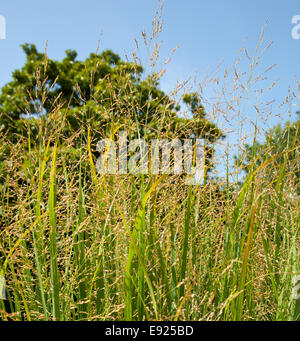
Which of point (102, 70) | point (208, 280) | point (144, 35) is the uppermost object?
point (102, 70)

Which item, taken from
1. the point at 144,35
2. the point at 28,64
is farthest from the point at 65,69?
the point at 144,35

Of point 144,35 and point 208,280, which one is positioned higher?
point 144,35

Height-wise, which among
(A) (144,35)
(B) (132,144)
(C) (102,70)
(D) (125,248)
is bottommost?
(D) (125,248)

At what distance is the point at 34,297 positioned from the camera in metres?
1.47

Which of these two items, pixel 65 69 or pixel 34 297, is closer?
pixel 34 297

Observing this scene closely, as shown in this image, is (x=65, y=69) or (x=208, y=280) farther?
(x=65, y=69)

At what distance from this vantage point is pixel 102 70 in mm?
7863

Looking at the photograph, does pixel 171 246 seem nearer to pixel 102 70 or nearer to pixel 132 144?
pixel 132 144
